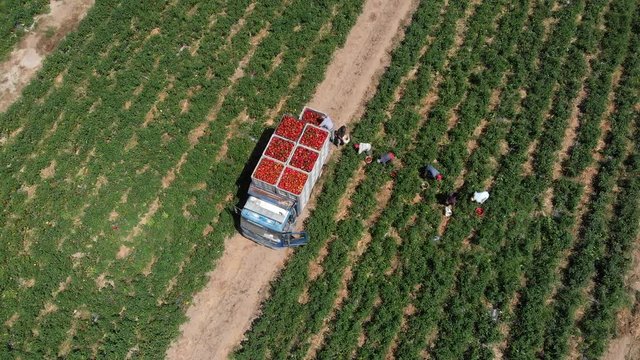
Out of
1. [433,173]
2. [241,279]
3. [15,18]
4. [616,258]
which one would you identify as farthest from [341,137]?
[15,18]

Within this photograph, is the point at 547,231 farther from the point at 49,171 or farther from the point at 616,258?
the point at 49,171

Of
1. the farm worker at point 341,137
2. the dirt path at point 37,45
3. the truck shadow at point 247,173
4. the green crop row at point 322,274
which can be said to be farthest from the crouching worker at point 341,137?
the dirt path at point 37,45

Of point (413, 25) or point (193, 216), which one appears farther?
point (413, 25)

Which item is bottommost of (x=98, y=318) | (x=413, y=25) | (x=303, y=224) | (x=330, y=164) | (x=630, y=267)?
(x=98, y=318)

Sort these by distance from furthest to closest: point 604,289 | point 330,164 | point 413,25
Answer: point 413,25
point 330,164
point 604,289

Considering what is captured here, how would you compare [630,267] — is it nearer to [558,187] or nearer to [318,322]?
[558,187]

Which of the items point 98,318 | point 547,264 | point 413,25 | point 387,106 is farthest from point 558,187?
point 98,318

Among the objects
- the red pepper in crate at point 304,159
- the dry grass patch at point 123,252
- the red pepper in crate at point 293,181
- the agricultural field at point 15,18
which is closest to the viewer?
the red pepper in crate at point 293,181

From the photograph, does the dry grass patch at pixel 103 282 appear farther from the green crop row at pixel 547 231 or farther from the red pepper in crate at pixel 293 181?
the green crop row at pixel 547 231
